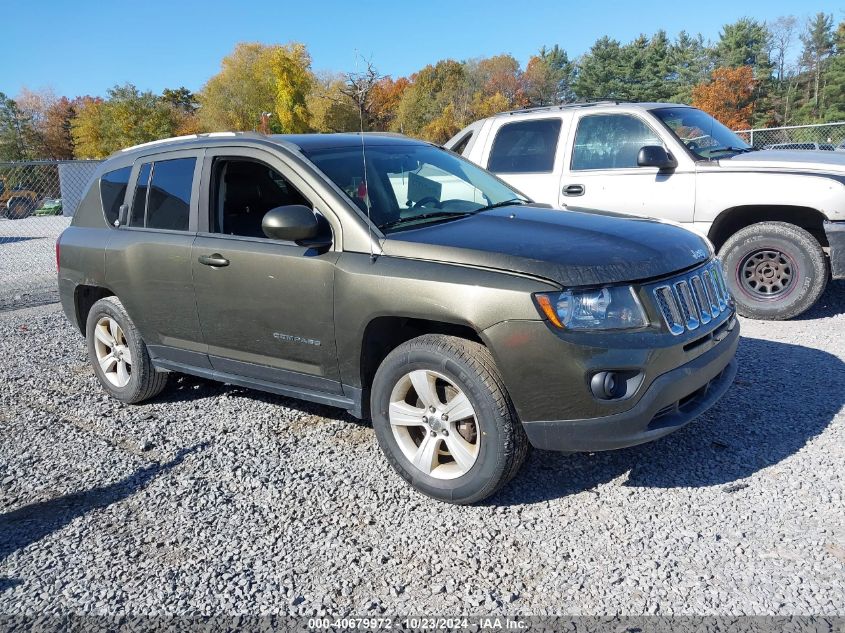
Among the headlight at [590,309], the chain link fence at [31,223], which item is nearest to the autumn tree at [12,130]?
the chain link fence at [31,223]

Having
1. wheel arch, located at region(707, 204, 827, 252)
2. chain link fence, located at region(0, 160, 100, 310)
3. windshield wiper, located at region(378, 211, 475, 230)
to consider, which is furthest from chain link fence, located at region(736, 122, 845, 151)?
windshield wiper, located at region(378, 211, 475, 230)

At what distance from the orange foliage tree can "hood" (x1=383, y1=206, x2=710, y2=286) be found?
61.1m

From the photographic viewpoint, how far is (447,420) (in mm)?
3396

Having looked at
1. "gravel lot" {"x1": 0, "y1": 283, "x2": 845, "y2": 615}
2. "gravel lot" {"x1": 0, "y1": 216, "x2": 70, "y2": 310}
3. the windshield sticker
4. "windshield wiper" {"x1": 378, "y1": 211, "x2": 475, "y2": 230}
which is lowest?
"gravel lot" {"x1": 0, "y1": 216, "x2": 70, "y2": 310}

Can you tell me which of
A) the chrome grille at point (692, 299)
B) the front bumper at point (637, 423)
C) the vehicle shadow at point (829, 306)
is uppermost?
the chrome grille at point (692, 299)

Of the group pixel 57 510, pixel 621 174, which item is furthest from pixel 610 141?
pixel 57 510

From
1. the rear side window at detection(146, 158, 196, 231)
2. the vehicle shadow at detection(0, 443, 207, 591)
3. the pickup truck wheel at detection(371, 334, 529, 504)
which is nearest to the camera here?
the pickup truck wheel at detection(371, 334, 529, 504)

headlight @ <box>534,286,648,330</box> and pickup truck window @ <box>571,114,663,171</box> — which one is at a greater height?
pickup truck window @ <box>571,114,663,171</box>

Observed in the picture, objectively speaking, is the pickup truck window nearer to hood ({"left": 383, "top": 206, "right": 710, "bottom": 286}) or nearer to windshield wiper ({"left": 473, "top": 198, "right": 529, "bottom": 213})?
windshield wiper ({"left": 473, "top": 198, "right": 529, "bottom": 213})

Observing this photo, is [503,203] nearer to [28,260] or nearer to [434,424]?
[434,424]

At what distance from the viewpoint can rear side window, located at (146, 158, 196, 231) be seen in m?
4.46

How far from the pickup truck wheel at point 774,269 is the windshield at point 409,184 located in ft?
9.84

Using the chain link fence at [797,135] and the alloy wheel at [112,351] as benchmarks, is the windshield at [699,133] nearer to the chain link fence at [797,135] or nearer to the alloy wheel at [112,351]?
the alloy wheel at [112,351]

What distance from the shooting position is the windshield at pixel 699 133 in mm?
6766
